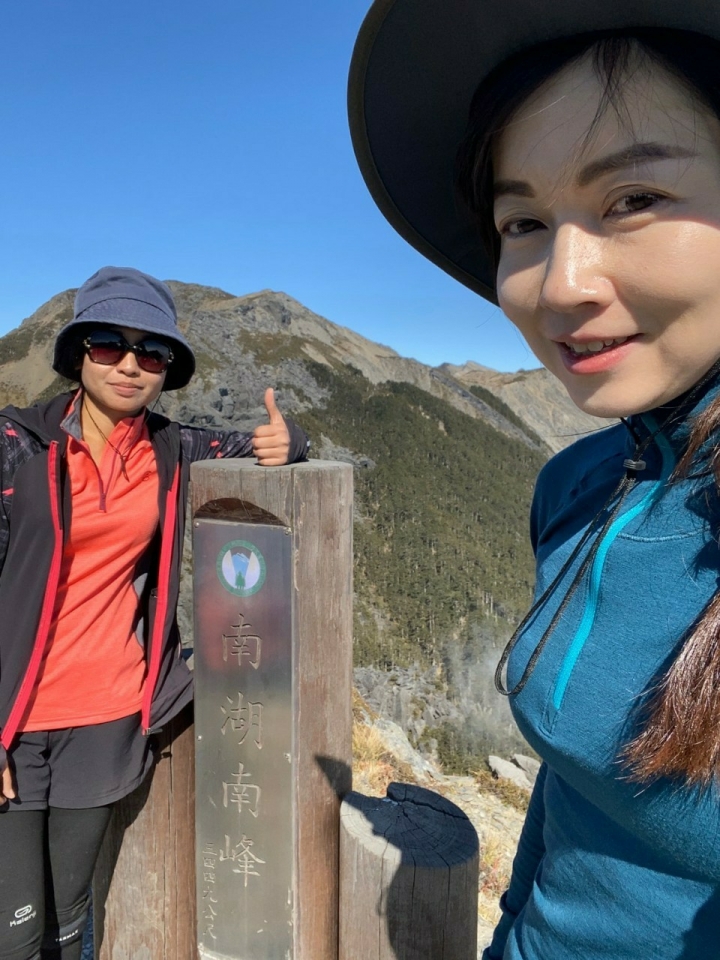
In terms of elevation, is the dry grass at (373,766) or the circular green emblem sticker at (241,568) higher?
the circular green emblem sticker at (241,568)

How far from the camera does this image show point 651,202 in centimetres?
66

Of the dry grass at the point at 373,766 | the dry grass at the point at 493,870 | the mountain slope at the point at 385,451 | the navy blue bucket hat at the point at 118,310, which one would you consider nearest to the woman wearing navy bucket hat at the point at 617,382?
the navy blue bucket hat at the point at 118,310

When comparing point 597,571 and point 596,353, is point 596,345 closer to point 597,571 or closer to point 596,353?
point 596,353

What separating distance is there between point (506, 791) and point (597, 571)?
217 inches

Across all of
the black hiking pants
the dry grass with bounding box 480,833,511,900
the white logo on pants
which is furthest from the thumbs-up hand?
the dry grass with bounding box 480,833,511,900

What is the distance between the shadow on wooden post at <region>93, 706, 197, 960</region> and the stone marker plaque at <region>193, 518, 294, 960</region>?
18 cm

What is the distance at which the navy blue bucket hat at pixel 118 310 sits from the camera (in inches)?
67.5

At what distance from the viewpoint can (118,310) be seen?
1721 millimetres

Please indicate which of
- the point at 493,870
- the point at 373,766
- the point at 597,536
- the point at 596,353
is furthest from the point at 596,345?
the point at 373,766

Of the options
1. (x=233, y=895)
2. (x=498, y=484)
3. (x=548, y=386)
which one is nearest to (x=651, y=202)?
(x=233, y=895)

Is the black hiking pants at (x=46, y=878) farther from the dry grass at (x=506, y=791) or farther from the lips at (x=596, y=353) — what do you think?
the dry grass at (x=506, y=791)

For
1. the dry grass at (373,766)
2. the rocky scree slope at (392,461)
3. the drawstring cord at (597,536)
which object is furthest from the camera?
the rocky scree slope at (392,461)

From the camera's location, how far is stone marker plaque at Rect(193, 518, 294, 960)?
4.64 feet

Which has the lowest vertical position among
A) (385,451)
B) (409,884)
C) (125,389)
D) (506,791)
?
(506,791)
